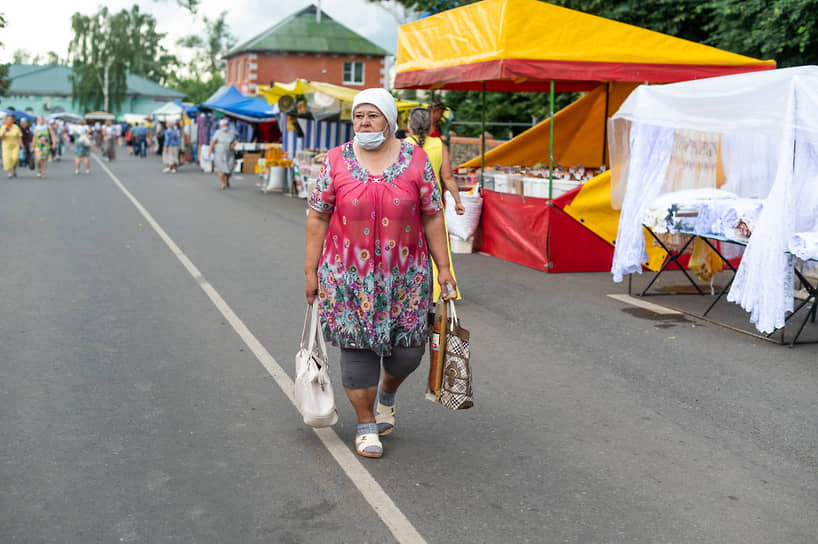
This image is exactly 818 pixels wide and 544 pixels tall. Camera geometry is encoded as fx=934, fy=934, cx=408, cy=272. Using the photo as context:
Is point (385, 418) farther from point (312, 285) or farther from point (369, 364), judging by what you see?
point (312, 285)

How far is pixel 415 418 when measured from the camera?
5316 millimetres

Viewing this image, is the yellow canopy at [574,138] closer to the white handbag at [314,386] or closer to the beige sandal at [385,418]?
the beige sandal at [385,418]

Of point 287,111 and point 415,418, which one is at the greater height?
point 287,111

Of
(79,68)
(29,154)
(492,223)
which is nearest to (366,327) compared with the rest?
(492,223)

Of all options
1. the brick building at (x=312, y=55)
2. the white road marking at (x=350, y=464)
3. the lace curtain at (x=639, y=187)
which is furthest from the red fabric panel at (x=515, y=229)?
the brick building at (x=312, y=55)

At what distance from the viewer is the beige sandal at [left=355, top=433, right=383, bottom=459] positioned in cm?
462

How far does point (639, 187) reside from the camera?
9516 millimetres

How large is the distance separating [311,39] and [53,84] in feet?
158

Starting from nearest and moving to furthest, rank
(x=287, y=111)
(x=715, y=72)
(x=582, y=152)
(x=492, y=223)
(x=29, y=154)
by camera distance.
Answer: (x=715, y=72), (x=492, y=223), (x=582, y=152), (x=287, y=111), (x=29, y=154)

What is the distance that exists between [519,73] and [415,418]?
645cm

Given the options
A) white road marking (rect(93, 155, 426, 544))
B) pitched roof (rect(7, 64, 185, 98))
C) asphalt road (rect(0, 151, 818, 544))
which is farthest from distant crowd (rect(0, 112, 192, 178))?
pitched roof (rect(7, 64, 185, 98))

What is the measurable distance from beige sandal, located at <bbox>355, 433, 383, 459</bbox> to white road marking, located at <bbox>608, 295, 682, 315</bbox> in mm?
4805

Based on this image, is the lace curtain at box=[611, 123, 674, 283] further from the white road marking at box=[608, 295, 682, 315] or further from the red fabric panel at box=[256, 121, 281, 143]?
the red fabric panel at box=[256, 121, 281, 143]

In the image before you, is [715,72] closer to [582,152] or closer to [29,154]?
[582,152]
